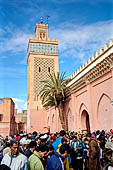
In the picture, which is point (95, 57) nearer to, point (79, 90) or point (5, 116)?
point (79, 90)

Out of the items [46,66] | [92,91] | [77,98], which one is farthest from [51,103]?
[46,66]

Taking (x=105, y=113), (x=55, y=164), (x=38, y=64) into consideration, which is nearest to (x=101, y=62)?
(x=105, y=113)

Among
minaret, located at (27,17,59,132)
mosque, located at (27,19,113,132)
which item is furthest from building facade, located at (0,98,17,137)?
mosque, located at (27,19,113,132)

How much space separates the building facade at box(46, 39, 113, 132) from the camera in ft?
37.9

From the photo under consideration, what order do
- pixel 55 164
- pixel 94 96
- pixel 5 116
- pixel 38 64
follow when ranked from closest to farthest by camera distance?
pixel 55 164
pixel 94 96
pixel 38 64
pixel 5 116

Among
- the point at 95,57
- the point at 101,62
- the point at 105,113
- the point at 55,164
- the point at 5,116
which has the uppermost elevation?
the point at 95,57

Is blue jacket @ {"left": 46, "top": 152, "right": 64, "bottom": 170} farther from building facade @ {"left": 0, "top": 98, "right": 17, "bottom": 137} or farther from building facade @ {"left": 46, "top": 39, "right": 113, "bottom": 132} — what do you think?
building facade @ {"left": 0, "top": 98, "right": 17, "bottom": 137}

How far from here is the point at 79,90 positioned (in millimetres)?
16094

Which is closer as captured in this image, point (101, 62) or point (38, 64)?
point (101, 62)

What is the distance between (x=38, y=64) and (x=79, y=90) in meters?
15.3

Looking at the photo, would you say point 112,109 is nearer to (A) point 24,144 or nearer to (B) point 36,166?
(A) point 24,144

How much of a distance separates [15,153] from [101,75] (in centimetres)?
982

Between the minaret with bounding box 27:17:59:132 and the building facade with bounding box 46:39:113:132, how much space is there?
35.3 feet

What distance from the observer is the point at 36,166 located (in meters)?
3.25
